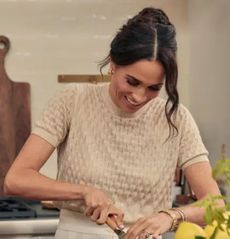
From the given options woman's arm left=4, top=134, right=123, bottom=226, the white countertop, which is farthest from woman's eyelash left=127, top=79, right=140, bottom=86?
the white countertop

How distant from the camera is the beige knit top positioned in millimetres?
1466

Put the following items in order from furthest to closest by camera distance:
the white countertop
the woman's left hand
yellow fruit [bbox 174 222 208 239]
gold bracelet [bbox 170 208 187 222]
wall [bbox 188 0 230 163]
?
wall [bbox 188 0 230 163] < the white countertop < gold bracelet [bbox 170 208 187 222] < the woman's left hand < yellow fruit [bbox 174 222 208 239]

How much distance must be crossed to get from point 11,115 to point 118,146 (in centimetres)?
109

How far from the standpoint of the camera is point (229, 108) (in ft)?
7.67

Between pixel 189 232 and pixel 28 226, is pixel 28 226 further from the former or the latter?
pixel 189 232

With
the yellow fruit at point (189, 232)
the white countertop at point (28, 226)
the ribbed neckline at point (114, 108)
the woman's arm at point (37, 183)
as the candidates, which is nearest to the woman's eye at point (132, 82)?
the ribbed neckline at point (114, 108)

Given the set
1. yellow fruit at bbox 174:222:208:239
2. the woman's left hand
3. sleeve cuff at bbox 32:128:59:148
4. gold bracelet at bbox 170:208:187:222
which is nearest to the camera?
yellow fruit at bbox 174:222:208:239

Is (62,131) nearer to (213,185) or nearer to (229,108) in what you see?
(213,185)

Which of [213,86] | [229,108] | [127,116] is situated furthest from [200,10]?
[127,116]

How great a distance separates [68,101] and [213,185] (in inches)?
17.0

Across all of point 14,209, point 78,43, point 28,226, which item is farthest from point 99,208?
point 78,43

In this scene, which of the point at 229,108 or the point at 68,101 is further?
the point at 229,108

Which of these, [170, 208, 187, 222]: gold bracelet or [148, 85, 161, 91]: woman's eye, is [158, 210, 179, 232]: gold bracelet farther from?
[148, 85, 161, 91]: woman's eye

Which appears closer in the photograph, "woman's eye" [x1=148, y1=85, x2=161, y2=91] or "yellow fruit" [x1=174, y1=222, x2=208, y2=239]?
"yellow fruit" [x1=174, y1=222, x2=208, y2=239]
